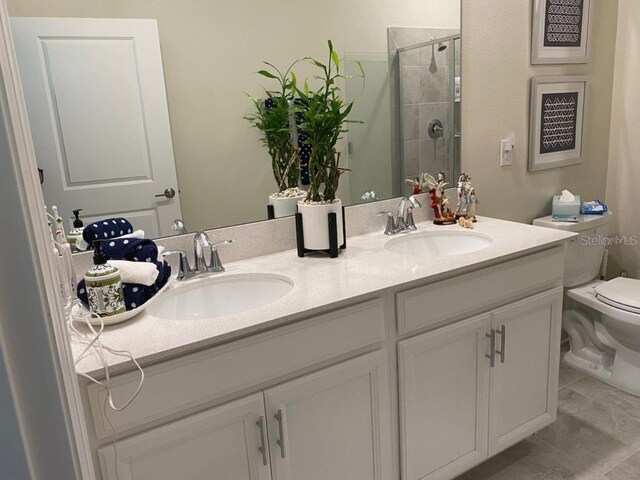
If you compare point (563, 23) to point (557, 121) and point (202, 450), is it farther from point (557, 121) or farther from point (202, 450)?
point (202, 450)

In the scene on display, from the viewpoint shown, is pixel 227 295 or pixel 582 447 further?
pixel 582 447

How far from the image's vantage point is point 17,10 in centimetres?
130

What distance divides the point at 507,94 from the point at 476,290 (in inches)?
44.4

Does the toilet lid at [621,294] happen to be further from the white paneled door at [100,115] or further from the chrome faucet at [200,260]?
the white paneled door at [100,115]

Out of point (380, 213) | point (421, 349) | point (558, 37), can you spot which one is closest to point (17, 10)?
point (380, 213)

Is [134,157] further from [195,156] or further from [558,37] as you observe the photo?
[558,37]

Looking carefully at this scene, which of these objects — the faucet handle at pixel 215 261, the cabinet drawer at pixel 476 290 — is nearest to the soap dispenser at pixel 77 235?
the faucet handle at pixel 215 261

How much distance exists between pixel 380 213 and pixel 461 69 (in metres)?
0.73

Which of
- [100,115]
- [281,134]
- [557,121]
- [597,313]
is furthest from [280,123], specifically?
[597,313]

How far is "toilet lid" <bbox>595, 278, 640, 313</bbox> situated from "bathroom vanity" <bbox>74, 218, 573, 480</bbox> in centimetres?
54

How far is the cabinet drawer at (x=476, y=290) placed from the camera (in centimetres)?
145

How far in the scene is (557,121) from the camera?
8.07ft

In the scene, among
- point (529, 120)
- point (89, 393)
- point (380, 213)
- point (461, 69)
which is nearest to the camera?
point (89, 393)

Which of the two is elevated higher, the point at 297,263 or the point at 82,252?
the point at 82,252
